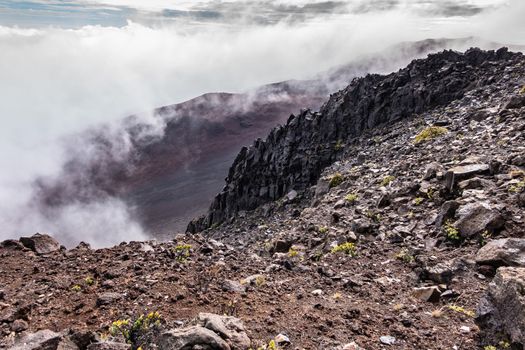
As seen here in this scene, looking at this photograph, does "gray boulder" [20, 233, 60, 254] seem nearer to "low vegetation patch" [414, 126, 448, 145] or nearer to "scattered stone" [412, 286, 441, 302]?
"scattered stone" [412, 286, 441, 302]

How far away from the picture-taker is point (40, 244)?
13.1 m

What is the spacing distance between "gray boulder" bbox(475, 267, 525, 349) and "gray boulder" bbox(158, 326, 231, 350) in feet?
17.0

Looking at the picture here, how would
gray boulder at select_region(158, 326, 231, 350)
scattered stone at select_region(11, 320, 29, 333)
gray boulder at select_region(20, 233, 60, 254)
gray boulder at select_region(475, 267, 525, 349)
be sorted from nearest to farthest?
gray boulder at select_region(158, 326, 231, 350)
gray boulder at select_region(475, 267, 525, 349)
scattered stone at select_region(11, 320, 29, 333)
gray boulder at select_region(20, 233, 60, 254)

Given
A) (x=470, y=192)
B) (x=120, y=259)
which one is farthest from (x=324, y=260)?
(x=120, y=259)

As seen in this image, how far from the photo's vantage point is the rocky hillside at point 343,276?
729 cm

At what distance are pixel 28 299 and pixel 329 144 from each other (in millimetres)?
38074

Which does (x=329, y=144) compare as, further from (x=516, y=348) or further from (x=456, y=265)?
(x=516, y=348)

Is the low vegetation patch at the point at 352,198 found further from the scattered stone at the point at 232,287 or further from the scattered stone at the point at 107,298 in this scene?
the scattered stone at the point at 107,298

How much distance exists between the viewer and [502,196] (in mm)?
12688

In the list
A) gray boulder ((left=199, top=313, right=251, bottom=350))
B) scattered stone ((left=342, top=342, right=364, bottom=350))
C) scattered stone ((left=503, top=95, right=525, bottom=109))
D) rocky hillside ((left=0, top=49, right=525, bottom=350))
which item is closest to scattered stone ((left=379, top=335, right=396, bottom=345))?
rocky hillside ((left=0, top=49, right=525, bottom=350))

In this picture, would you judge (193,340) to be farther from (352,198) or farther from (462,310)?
(352,198)

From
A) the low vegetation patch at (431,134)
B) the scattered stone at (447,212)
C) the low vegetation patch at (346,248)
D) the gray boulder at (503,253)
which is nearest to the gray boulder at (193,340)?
the gray boulder at (503,253)

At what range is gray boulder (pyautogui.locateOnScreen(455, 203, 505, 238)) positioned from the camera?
11.3 metres

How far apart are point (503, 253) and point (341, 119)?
37143 millimetres
